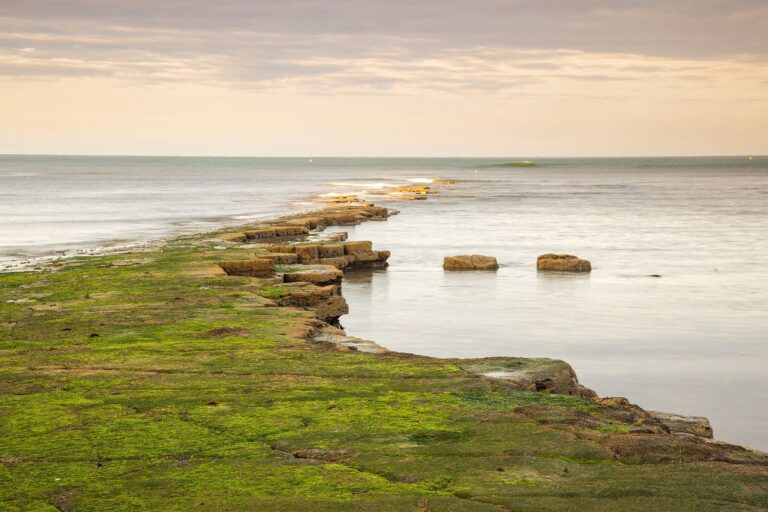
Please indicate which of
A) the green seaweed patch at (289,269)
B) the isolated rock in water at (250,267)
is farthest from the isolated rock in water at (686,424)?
the isolated rock in water at (250,267)

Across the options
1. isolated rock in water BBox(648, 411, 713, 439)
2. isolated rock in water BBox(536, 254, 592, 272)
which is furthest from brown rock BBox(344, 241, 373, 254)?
isolated rock in water BBox(648, 411, 713, 439)

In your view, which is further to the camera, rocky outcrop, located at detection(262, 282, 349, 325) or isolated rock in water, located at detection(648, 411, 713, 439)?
rocky outcrop, located at detection(262, 282, 349, 325)

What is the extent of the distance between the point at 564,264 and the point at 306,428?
73.4ft

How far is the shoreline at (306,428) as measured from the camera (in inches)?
303

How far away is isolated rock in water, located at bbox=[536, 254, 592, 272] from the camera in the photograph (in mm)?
30766

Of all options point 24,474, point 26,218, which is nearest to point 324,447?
point 24,474

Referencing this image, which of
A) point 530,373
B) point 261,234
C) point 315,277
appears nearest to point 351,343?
point 530,373

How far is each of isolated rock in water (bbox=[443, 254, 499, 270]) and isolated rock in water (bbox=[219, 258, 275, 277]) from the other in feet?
30.2

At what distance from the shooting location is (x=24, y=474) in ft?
26.8

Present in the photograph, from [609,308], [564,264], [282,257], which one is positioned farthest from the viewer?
[564,264]

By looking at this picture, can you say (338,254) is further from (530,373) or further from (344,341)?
(530,373)

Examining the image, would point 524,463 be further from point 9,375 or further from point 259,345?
point 9,375

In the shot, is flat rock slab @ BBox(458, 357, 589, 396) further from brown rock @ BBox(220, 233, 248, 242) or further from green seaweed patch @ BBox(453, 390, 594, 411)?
brown rock @ BBox(220, 233, 248, 242)

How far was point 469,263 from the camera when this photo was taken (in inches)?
1220
